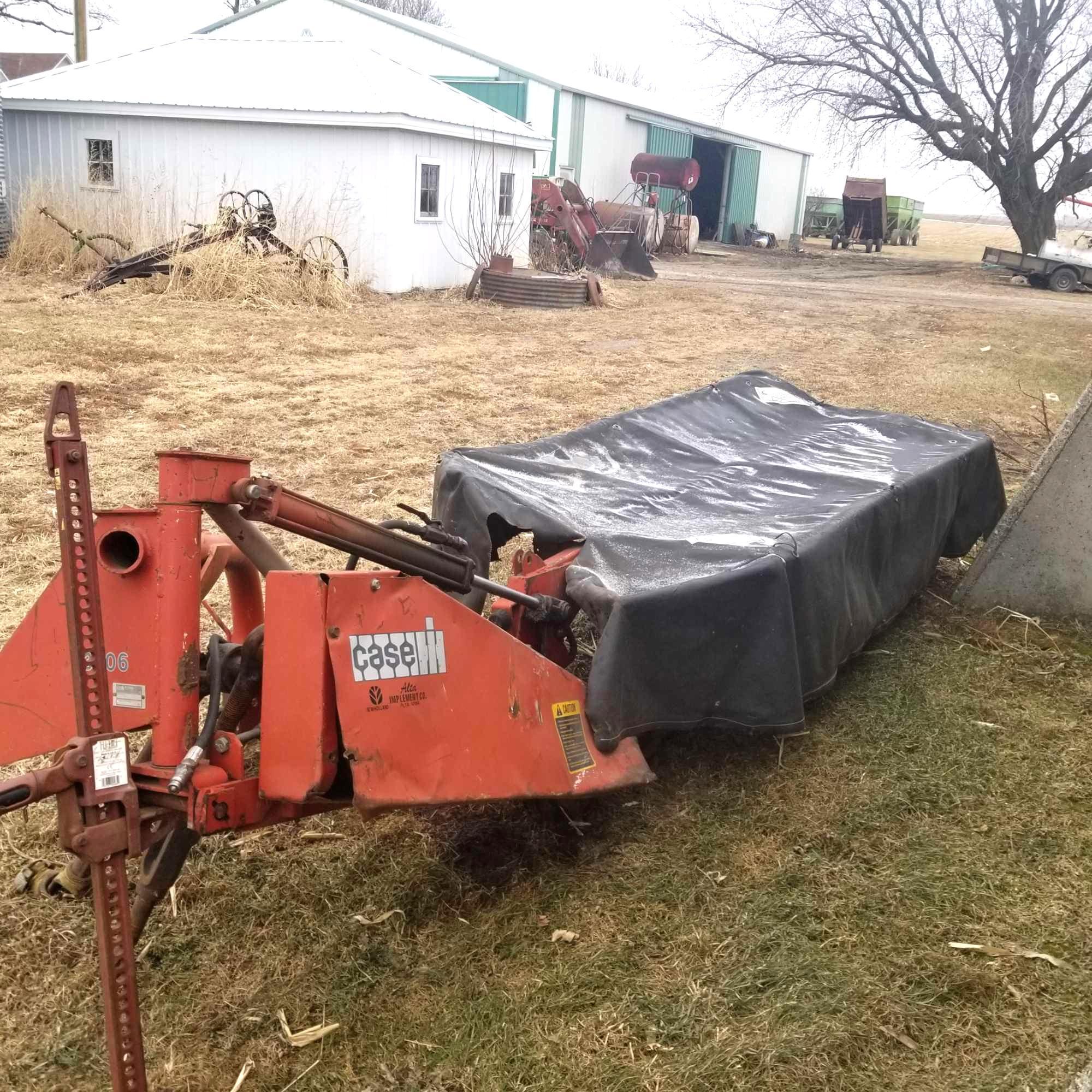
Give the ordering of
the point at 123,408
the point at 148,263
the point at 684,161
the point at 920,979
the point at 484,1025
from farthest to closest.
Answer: the point at 684,161 → the point at 148,263 → the point at 123,408 → the point at 920,979 → the point at 484,1025

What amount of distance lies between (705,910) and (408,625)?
1.13m

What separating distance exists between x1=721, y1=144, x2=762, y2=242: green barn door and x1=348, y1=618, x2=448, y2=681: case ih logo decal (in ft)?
110

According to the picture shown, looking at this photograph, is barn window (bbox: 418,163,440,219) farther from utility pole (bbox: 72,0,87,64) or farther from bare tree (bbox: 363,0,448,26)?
bare tree (bbox: 363,0,448,26)

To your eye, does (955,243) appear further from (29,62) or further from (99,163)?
(29,62)

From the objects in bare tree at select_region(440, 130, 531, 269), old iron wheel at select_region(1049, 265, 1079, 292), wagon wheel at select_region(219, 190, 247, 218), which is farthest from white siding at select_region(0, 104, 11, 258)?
old iron wheel at select_region(1049, 265, 1079, 292)

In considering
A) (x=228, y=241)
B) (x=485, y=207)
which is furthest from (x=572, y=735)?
(x=485, y=207)

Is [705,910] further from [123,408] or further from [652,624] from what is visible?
[123,408]

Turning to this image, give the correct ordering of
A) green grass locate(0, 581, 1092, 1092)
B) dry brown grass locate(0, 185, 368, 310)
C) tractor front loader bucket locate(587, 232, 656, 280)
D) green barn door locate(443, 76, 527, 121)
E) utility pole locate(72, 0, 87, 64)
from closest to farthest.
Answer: green grass locate(0, 581, 1092, 1092), dry brown grass locate(0, 185, 368, 310), tractor front loader bucket locate(587, 232, 656, 280), utility pole locate(72, 0, 87, 64), green barn door locate(443, 76, 527, 121)

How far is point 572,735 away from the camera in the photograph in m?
2.97

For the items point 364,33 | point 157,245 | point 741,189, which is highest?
point 364,33

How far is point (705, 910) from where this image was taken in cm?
298

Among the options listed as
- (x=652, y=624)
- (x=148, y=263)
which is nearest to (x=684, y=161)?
(x=148, y=263)

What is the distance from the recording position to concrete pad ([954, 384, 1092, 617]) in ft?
16.2

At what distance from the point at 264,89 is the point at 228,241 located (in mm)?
3912
